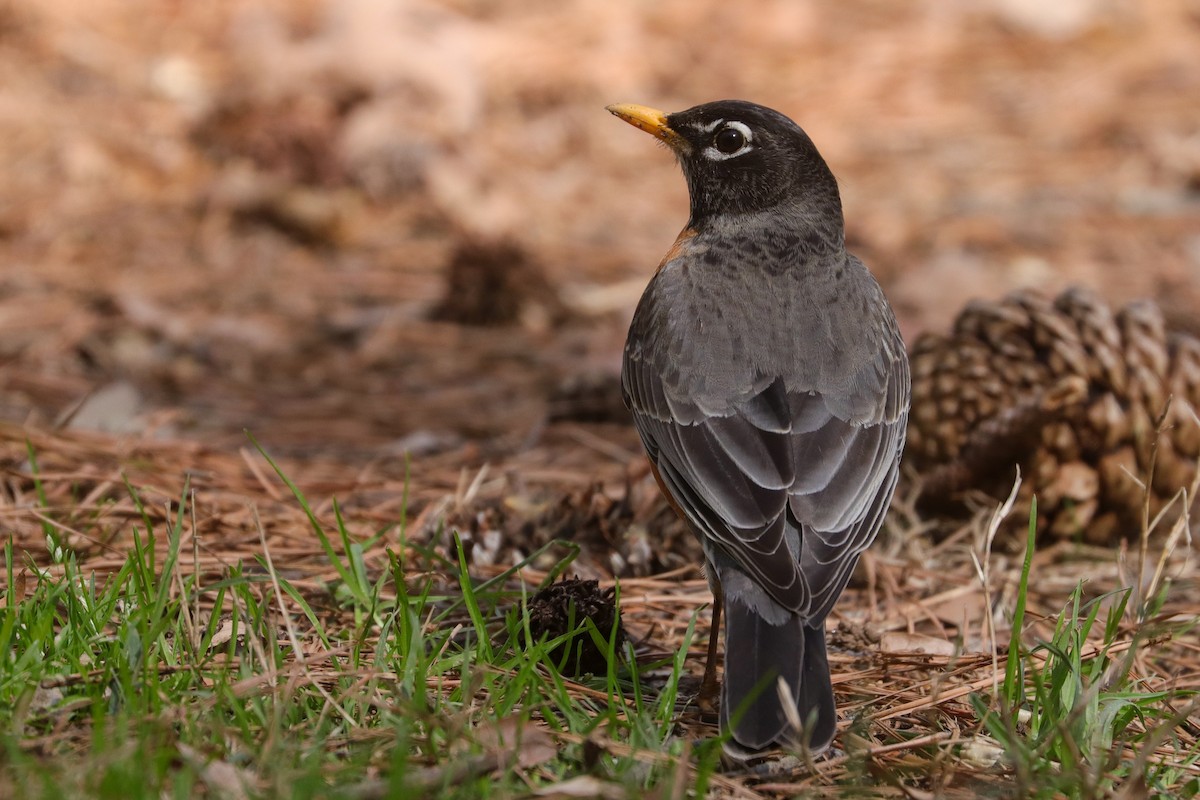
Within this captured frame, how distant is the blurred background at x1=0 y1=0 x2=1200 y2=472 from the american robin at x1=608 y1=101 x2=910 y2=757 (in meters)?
1.56

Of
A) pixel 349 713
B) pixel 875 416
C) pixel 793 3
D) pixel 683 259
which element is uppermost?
pixel 793 3

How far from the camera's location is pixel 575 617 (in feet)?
11.8

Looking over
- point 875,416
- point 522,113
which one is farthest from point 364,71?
point 875,416

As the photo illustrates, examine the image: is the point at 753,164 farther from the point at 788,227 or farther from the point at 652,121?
the point at 652,121

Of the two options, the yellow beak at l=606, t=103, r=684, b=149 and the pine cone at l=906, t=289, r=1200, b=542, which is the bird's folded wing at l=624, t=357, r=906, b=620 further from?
the yellow beak at l=606, t=103, r=684, b=149

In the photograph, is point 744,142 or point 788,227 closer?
point 788,227

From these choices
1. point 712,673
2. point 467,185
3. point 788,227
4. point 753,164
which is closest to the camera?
point 712,673

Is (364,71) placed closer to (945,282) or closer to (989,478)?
(945,282)

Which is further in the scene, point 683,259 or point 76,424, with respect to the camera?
point 76,424

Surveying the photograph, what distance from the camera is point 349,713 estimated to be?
2990 mm

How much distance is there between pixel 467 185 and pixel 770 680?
721 cm

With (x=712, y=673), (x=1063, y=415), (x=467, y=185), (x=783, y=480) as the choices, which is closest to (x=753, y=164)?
(x=1063, y=415)

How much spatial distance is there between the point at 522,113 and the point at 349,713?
9018 millimetres

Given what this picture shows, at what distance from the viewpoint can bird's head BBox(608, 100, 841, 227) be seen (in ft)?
15.9
